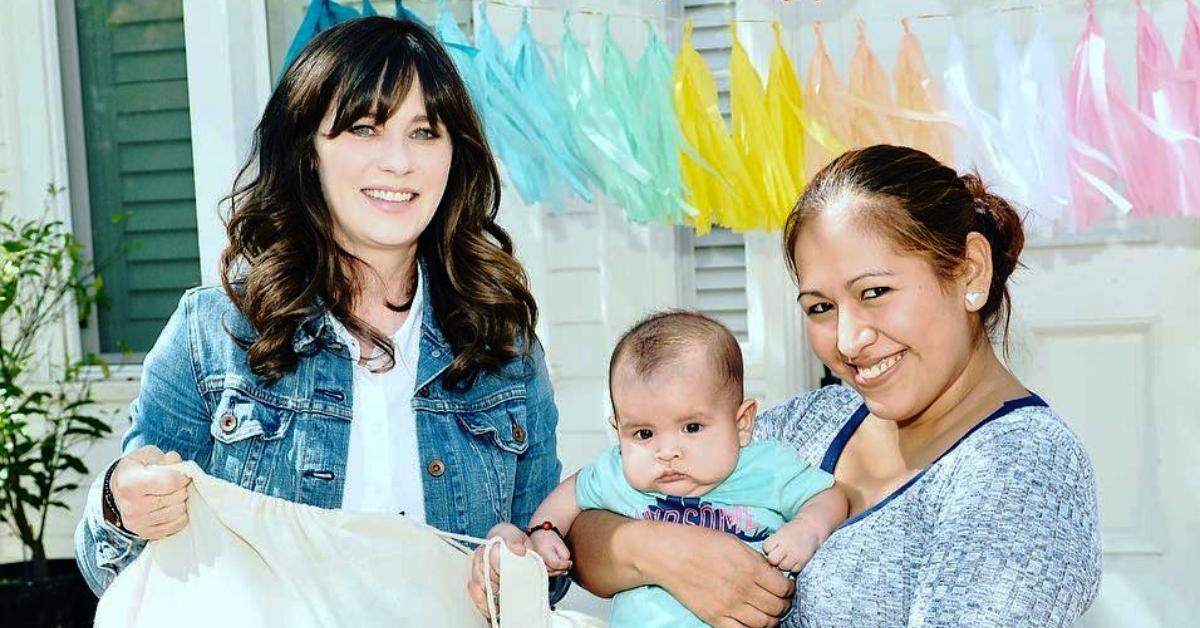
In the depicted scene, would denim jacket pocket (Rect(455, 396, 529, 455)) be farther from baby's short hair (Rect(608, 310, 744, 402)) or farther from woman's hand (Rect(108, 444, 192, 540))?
woman's hand (Rect(108, 444, 192, 540))

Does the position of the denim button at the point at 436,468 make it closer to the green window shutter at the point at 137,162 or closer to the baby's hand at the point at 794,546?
the baby's hand at the point at 794,546

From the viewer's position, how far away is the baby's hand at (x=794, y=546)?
177 centimetres

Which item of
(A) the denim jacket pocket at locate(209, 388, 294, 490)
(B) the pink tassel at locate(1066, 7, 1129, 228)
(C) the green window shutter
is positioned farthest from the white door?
(C) the green window shutter

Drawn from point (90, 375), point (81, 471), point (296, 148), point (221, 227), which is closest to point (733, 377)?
point (296, 148)

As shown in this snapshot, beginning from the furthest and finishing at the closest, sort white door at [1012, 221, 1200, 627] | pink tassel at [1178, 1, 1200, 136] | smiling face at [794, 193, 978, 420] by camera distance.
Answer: white door at [1012, 221, 1200, 627]
pink tassel at [1178, 1, 1200, 136]
smiling face at [794, 193, 978, 420]

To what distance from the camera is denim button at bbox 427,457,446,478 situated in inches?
80.7

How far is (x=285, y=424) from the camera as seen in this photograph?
2012mm

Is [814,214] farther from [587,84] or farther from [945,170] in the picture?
[587,84]

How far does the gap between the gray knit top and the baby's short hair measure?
1.00 feet

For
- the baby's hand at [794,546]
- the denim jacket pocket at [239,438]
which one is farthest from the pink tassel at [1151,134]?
the denim jacket pocket at [239,438]

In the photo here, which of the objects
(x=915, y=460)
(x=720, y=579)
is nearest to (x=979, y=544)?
(x=915, y=460)

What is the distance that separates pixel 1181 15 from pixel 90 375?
365 cm

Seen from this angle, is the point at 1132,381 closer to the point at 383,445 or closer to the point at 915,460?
the point at 915,460

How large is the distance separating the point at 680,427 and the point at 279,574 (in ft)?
1.93
